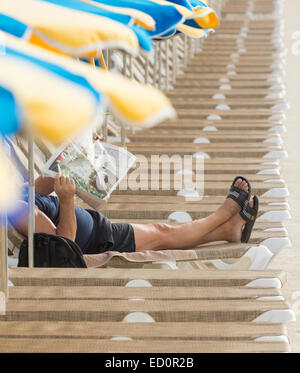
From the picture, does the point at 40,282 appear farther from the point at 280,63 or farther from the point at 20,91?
the point at 280,63

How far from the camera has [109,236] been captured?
420cm

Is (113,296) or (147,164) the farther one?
(147,164)

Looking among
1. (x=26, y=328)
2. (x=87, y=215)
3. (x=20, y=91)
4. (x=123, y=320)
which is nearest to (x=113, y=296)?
(x=123, y=320)

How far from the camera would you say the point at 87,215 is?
417 cm

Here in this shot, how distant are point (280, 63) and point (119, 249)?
194 inches

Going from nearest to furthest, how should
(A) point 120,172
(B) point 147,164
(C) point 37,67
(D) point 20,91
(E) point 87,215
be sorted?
(D) point 20,91, (C) point 37,67, (E) point 87,215, (A) point 120,172, (B) point 147,164

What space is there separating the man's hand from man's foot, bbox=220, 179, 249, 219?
0.90m

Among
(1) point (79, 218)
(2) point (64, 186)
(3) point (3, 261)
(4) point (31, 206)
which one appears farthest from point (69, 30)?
(1) point (79, 218)

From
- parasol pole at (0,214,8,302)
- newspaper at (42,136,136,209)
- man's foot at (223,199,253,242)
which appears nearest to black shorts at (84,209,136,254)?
newspaper at (42,136,136,209)

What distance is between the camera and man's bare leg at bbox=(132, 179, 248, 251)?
4322 millimetres

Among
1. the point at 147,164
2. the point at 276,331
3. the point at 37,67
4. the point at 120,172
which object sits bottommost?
the point at 276,331

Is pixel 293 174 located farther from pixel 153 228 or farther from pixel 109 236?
pixel 109 236

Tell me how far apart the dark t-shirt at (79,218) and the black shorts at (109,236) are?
25 mm

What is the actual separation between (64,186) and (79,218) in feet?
1.15
